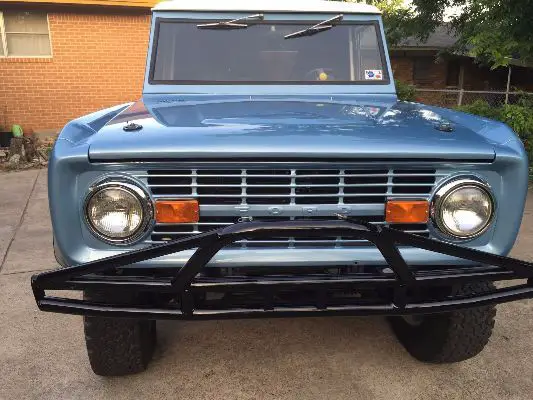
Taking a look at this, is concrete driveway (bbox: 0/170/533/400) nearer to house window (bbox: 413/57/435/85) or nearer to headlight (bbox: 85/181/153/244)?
headlight (bbox: 85/181/153/244)

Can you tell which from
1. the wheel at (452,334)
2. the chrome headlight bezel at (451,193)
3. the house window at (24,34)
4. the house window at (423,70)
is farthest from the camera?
the house window at (423,70)

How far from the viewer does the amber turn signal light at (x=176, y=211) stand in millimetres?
1898

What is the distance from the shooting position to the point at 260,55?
313 centimetres

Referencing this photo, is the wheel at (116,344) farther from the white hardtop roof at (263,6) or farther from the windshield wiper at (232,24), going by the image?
the white hardtop roof at (263,6)

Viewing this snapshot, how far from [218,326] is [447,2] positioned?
10316mm

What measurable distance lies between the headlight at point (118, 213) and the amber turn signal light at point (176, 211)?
0.04 metres

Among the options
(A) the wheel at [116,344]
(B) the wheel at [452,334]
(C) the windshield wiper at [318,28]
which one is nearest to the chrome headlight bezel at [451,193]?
(B) the wheel at [452,334]

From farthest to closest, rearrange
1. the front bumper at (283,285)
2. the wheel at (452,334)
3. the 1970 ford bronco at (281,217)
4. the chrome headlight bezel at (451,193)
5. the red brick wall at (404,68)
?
the red brick wall at (404,68), the wheel at (452,334), the chrome headlight bezel at (451,193), the 1970 ford bronco at (281,217), the front bumper at (283,285)

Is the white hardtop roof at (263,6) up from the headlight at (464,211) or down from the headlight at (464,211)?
up

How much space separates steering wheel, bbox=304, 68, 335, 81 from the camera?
3.14m

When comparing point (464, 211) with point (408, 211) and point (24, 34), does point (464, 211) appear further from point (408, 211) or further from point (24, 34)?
point (24, 34)

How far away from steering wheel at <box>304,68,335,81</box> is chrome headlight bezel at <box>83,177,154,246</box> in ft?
5.35

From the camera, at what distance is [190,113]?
238 centimetres

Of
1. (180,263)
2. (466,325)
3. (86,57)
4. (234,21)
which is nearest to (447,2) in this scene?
(86,57)
